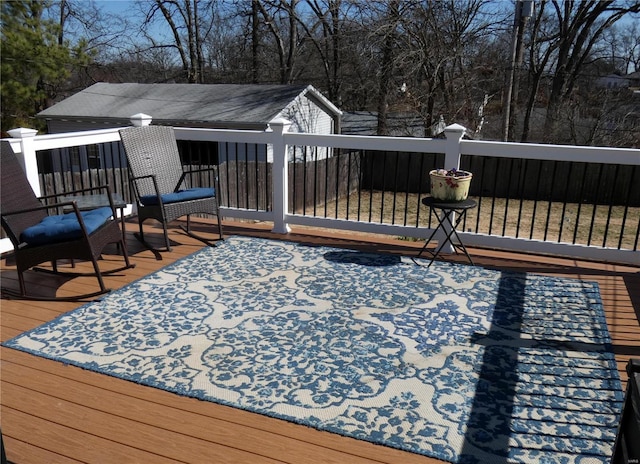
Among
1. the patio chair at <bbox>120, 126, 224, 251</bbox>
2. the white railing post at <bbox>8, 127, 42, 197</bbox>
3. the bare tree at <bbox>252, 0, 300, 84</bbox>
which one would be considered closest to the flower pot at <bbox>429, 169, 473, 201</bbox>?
the patio chair at <bbox>120, 126, 224, 251</bbox>

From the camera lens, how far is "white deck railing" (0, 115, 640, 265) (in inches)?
156

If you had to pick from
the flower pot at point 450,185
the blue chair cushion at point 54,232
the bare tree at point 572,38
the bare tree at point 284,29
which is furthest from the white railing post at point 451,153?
the bare tree at point 284,29

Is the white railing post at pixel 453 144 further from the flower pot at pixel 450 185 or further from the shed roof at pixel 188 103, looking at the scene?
the shed roof at pixel 188 103

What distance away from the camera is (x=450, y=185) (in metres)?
3.81

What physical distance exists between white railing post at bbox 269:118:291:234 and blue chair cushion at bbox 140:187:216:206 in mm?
699

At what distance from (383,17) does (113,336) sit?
38.7 ft

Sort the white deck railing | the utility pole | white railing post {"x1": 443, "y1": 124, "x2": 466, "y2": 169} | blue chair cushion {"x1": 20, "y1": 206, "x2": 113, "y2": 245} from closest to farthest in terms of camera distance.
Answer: blue chair cushion {"x1": 20, "y1": 206, "x2": 113, "y2": 245}
the white deck railing
white railing post {"x1": 443, "y1": 124, "x2": 466, "y2": 169}
the utility pole

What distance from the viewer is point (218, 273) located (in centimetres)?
385

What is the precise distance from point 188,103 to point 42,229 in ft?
40.2

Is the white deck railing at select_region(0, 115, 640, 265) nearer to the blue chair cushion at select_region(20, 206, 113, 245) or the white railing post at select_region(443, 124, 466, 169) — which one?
the white railing post at select_region(443, 124, 466, 169)

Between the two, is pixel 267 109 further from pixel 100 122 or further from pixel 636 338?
pixel 636 338

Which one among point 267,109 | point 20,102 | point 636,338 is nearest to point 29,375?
point 636,338

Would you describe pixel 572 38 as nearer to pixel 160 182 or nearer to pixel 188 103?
pixel 188 103

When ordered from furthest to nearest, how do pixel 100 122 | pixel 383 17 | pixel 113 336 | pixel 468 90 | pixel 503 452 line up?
pixel 100 122 → pixel 468 90 → pixel 383 17 → pixel 113 336 → pixel 503 452
